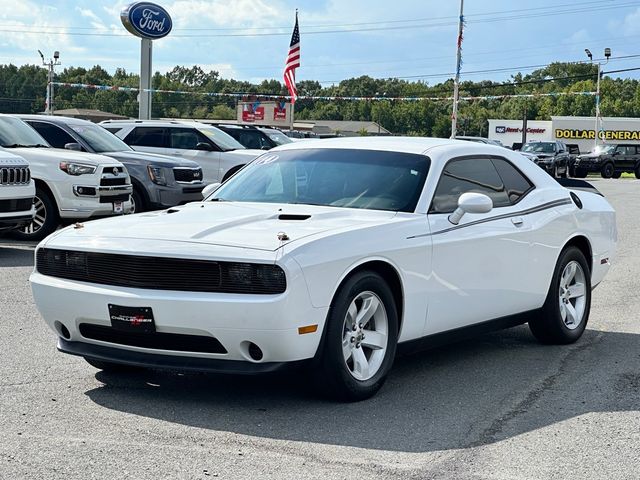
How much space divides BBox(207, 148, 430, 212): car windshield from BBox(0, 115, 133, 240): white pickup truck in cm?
738

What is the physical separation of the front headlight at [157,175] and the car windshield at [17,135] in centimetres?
212

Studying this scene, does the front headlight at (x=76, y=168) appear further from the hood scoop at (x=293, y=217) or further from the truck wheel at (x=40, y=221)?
the hood scoop at (x=293, y=217)

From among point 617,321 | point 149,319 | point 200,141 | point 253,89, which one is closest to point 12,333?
point 149,319

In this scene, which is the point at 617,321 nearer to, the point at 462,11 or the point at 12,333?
the point at 12,333

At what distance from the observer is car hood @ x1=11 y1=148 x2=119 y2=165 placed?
14148 mm

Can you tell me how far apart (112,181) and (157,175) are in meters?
2.29

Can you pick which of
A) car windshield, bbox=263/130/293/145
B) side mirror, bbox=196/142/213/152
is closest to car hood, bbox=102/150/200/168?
side mirror, bbox=196/142/213/152

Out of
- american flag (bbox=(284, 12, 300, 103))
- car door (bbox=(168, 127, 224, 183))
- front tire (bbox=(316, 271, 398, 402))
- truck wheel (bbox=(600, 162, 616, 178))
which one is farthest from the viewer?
truck wheel (bbox=(600, 162, 616, 178))

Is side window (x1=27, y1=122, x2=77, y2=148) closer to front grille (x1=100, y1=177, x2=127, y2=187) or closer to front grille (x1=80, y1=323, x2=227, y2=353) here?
front grille (x1=100, y1=177, x2=127, y2=187)

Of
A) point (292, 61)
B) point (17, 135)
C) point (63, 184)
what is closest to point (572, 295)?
point (63, 184)

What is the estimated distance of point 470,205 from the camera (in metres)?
6.40

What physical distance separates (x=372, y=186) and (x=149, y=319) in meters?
1.91

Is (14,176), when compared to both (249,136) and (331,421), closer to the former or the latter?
(331,421)

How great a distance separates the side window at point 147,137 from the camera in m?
20.8
